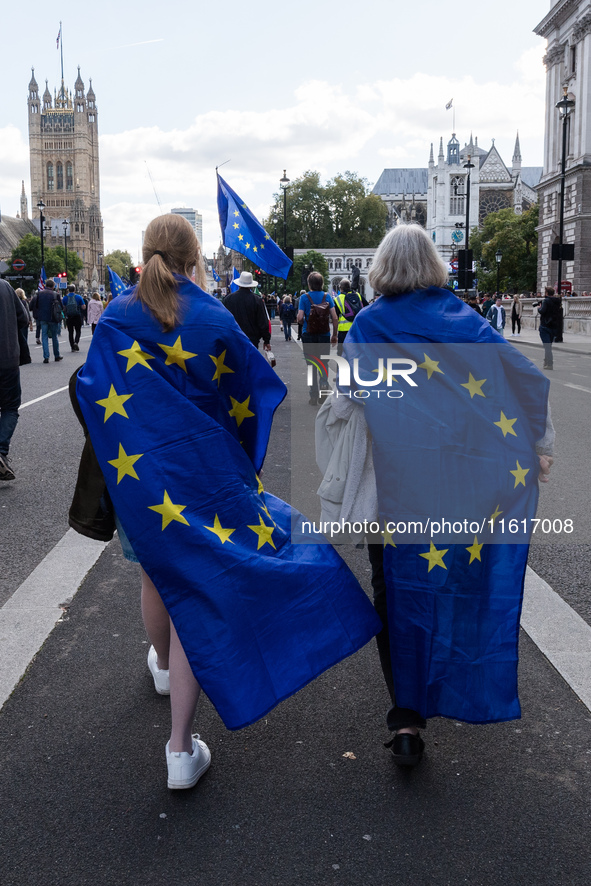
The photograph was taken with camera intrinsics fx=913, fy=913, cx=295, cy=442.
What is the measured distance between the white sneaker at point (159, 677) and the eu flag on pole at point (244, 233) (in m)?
7.48

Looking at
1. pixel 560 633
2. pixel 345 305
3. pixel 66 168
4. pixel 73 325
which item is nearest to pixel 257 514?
pixel 560 633

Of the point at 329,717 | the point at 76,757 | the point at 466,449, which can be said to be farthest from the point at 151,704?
the point at 466,449

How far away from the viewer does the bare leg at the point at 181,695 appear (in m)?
2.80

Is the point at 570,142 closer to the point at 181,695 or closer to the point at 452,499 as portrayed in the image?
the point at 452,499

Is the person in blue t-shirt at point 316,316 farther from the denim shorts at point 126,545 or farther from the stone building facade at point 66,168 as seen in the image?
the stone building facade at point 66,168

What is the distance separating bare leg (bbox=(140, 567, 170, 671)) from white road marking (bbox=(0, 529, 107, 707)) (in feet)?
2.54

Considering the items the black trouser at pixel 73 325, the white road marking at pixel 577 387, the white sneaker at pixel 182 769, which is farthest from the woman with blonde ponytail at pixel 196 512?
the black trouser at pixel 73 325

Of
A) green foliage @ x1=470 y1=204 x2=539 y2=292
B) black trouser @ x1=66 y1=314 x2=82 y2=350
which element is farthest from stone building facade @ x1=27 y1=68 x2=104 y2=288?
black trouser @ x1=66 y1=314 x2=82 y2=350

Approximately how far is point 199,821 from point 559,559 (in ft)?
11.0

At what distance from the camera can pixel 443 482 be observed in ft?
9.78

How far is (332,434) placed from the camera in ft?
10.3

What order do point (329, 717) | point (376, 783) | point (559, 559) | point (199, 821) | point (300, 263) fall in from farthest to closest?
1. point (300, 263)
2. point (559, 559)
3. point (329, 717)
4. point (376, 783)
5. point (199, 821)

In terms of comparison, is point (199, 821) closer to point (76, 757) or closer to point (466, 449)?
point (76, 757)

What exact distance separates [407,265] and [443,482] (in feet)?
2.36
